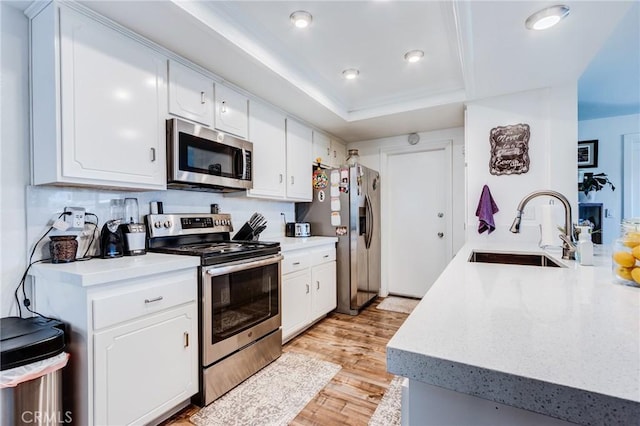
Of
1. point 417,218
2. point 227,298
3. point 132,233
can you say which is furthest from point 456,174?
point 132,233

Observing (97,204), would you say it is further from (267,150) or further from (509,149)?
(509,149)

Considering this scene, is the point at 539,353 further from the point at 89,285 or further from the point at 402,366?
the point at 89,285

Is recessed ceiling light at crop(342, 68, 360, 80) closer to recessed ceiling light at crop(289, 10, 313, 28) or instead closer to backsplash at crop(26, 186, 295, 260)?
recessed ceiling light at crop(289, 10, 313, 28)

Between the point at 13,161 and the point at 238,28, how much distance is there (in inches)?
55.9

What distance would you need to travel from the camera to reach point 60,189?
5.42 ft

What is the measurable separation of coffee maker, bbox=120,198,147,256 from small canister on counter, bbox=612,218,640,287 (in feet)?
7.41

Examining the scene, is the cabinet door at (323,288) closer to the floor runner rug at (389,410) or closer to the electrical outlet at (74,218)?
the floor runner rug at (389,410)


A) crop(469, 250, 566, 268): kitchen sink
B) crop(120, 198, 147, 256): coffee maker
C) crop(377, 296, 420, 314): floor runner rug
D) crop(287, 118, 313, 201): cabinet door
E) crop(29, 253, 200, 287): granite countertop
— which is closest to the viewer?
crop(29, 253, 200, 287): granite countertop

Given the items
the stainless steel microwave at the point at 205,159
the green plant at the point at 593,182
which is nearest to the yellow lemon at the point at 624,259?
the stainless steel microwave at the point at 205,159

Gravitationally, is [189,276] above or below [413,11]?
below

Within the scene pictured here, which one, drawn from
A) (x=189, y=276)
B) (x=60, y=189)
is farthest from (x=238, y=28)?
(x=189, y=276)

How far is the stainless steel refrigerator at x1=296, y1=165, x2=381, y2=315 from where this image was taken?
3318 mm

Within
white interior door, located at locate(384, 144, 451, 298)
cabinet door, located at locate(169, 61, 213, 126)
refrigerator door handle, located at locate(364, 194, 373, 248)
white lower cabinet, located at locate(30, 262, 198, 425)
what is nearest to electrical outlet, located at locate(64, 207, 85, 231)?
white lower cabinet, located at locate(30, 262, 198, 425)

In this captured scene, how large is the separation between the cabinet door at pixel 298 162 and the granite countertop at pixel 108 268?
1552mm
